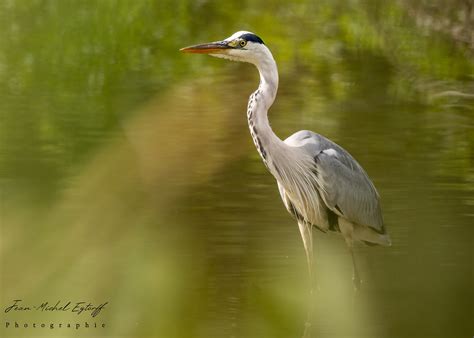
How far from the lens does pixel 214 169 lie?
9.41 meters

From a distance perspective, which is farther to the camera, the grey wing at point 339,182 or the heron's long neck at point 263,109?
the grey wing at point 339,182

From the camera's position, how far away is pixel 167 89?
12.3 m

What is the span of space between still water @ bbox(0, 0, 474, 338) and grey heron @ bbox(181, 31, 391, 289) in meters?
0.26

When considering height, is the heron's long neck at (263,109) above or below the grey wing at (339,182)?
above

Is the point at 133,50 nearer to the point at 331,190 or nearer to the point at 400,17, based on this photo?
the point at 400,17

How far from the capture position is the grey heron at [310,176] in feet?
22.4

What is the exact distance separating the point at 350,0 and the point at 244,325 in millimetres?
10723

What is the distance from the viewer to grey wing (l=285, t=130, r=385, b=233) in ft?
23.2
